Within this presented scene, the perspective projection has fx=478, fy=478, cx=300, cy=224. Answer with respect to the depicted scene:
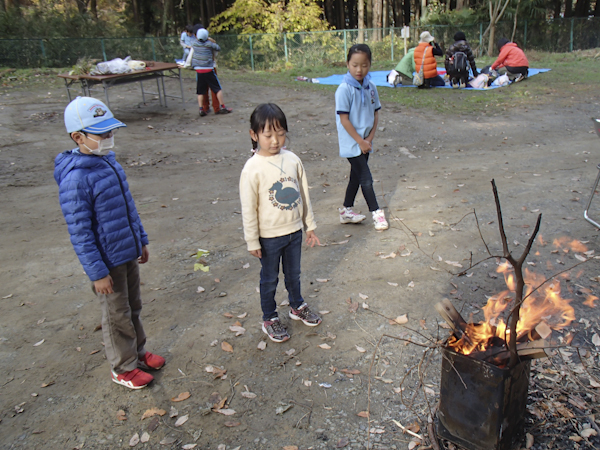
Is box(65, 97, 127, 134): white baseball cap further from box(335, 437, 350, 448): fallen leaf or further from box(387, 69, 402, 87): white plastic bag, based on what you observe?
box(387, 69, 402, 87): white plastic bag

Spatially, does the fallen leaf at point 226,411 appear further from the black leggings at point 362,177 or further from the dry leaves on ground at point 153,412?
the black leggings at point 362,177

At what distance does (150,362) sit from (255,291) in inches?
53.3

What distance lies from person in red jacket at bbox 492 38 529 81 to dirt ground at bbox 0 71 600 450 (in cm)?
689

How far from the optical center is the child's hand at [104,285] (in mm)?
3100

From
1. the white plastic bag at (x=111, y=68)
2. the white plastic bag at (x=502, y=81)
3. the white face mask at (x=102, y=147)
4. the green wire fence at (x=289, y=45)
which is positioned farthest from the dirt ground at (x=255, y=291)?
the green wire fence at (x=289, y=45)

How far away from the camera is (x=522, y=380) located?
2594 mm

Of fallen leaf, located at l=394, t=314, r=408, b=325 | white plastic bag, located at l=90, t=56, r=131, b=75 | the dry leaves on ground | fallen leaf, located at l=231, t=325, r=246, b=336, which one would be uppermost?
white plastic bag, located at l=90, t=56, r=131, b=75

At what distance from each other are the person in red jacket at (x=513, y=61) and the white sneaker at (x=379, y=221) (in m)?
12.6

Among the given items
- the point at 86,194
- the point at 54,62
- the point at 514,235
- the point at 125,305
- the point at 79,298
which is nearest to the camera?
the point at 86,194

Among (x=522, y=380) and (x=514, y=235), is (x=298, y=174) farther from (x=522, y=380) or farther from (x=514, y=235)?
(x=514, y=235)

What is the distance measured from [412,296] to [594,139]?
7.89 metres

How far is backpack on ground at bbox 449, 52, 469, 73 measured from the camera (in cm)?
1525

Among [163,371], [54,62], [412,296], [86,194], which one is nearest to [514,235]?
[412,296]

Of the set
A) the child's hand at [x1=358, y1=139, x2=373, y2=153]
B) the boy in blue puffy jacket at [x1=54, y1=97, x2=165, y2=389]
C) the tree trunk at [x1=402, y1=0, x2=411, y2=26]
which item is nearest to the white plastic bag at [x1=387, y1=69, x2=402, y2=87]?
the child's hand at [x1=358, y1=139, x2=373, y2=153]
